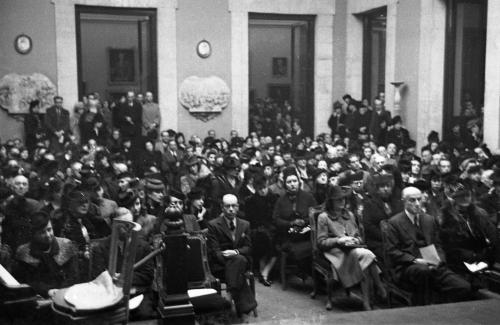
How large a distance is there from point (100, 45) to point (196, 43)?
6757mm

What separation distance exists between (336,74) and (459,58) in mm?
4273

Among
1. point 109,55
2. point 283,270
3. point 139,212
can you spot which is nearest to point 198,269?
point 139,212

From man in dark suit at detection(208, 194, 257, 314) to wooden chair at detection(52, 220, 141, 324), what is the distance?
3100 millimetres

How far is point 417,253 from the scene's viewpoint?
6.58 meters

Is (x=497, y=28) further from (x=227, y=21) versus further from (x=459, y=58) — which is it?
(x=227, y=21)

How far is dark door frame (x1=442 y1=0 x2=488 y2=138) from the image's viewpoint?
14.4 meters

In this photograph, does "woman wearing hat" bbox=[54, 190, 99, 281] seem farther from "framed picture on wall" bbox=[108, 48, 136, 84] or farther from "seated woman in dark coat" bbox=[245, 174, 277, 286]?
"framed picture on wall" bbox=[108, 48, 136, 84]

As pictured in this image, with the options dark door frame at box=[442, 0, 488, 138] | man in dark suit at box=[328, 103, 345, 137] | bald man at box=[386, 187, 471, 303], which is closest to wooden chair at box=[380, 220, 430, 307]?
bald man at box=[386, 187, 471, 303]

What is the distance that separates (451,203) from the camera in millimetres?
7129

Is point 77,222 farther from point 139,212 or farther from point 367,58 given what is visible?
point 367,58

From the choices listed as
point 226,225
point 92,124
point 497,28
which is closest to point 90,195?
point 226,225

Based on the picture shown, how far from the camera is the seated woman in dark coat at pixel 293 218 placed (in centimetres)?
775

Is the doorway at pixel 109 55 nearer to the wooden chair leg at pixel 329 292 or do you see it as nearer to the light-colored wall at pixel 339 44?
the light-colored wall at pixel 339 44

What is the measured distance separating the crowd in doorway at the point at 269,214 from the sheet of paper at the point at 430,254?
0.09ft
